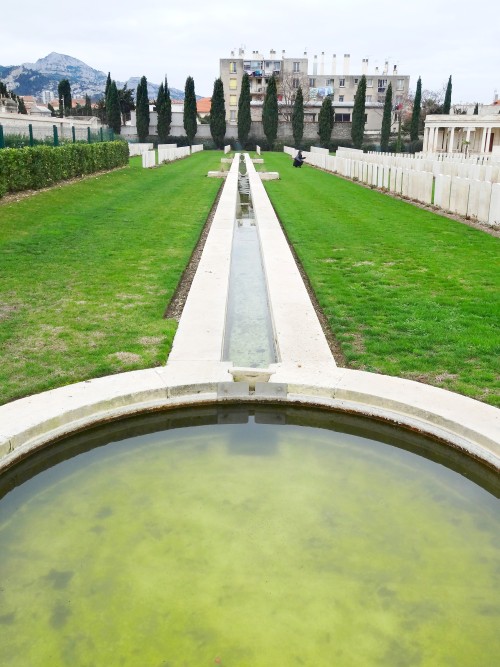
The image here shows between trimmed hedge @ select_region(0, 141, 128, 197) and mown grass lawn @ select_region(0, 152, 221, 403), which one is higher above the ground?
trimmed hedge @ select_region(0, 141, 128, 197)

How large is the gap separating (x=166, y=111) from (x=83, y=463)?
6388cm

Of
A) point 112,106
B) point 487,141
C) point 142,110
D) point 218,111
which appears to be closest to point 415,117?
point 487,141

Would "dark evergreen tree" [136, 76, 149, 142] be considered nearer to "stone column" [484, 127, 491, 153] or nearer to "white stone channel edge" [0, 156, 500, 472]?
"stone column" [484, 127, 491, 153]

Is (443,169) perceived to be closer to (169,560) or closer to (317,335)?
(317,335)

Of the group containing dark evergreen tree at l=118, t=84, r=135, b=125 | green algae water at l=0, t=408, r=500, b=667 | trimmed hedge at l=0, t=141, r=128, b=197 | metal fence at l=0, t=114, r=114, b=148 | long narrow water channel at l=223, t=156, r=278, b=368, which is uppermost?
dark evergreen tree at l=118, t=84, r=135, b=125

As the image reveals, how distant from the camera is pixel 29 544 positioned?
334cm

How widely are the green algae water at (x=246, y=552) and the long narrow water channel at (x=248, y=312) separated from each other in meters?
1.54

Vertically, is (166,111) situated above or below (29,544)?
above

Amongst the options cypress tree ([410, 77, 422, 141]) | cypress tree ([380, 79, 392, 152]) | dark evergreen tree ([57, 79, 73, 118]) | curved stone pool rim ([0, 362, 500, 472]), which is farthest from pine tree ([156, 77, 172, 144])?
curved stone pool rim ([0, 362, 500, 472])

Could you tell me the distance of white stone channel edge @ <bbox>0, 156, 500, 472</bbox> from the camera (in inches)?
169

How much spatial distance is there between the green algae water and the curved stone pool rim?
0.15 m

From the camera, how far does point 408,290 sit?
8.24 meters

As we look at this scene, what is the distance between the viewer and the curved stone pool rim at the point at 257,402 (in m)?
4.25

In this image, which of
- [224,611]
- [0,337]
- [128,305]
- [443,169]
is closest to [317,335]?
[128,305]
